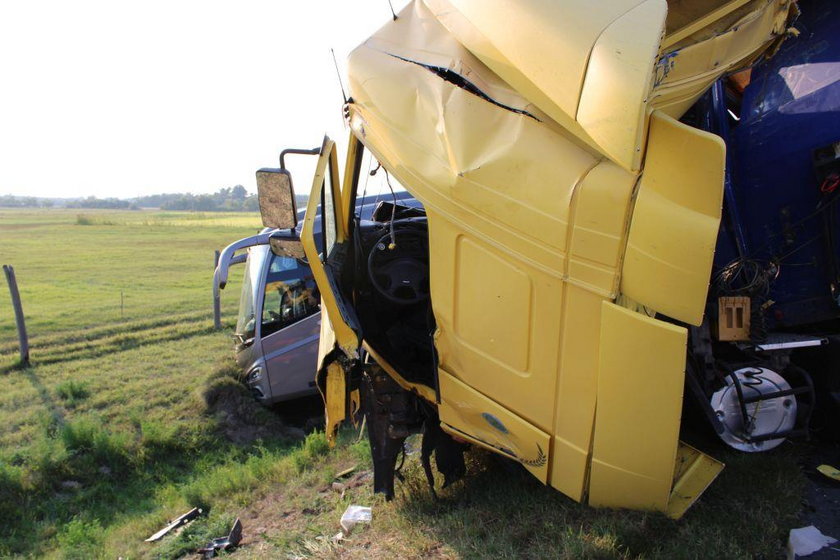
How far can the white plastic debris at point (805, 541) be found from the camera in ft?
9.15

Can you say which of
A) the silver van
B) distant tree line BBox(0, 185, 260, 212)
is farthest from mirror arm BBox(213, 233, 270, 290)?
distant tree line BBox(0, 185, 260, 212)

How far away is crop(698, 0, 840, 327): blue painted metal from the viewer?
3586mm

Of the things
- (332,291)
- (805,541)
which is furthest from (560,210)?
(805,541)

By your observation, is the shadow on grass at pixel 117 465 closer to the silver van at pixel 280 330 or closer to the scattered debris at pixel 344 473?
the silver van at pixel 280 330

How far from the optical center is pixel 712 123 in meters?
3.72

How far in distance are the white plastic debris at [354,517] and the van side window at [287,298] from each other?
3.73 meters

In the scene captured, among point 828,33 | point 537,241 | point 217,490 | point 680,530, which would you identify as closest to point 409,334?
point 537,241

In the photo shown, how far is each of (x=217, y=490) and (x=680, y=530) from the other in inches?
157

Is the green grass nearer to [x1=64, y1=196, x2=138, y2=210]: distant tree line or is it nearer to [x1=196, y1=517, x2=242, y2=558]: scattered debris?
[x1=196, y1=517, x2=242, y2=558]: scattered debris

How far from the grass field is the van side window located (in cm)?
106

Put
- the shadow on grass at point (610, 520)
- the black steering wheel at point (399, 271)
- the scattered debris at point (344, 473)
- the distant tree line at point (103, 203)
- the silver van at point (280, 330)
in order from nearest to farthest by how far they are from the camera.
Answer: the shadow on grass at point (610, 520) → the black steering wheel at point (399, 271) → the scattered debris at point (344, 473) → the silver van at point (280, 330) → the distant tree line at point (103, 203)

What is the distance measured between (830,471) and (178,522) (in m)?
4.61

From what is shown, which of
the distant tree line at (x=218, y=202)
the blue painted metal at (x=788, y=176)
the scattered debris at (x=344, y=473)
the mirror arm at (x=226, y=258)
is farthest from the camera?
the distant tree line at (x=218, y=202)

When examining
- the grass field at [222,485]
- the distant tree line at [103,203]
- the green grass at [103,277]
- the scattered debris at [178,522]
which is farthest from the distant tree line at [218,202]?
the scattered debris at [178,522]
